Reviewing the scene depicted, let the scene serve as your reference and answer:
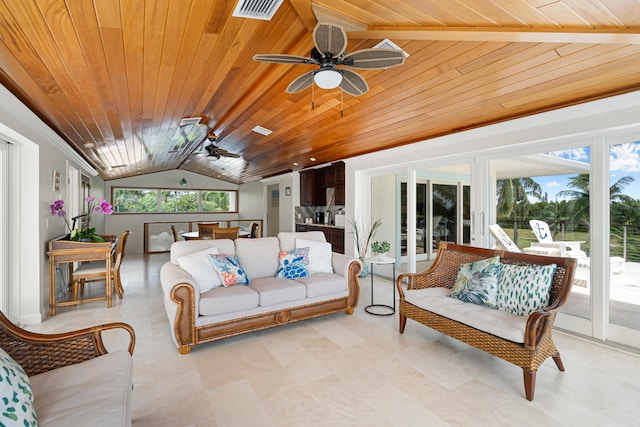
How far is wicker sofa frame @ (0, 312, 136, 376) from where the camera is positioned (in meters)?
1.55

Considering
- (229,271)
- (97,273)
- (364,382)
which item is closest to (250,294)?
(229,271)

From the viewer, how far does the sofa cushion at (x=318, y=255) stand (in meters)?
3.80

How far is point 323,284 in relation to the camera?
3.47 meters

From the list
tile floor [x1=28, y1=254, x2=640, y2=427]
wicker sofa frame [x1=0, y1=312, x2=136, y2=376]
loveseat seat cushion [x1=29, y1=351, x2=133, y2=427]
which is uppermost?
wicker sofa frame [x1=0, y1=312, x2=136, y2=376]

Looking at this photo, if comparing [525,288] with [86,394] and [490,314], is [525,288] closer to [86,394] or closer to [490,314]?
[490,314]

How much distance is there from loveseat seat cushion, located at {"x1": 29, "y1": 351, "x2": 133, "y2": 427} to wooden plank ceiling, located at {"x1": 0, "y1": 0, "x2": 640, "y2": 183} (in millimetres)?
1782

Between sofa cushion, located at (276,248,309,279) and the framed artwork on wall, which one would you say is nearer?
sofa cushion, located at (276,248,309,279)

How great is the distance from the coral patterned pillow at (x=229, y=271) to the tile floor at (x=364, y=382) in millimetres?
557

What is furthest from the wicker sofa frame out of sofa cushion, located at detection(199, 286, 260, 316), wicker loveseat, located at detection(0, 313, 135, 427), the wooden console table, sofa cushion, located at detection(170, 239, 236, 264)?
the wooden console table

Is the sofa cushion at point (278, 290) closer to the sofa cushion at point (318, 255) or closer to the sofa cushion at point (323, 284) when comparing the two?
the sofa cushion at point (323, 284)

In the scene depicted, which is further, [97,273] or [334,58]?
[97,273]

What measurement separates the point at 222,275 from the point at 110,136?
292cm

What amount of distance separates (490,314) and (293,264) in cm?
206

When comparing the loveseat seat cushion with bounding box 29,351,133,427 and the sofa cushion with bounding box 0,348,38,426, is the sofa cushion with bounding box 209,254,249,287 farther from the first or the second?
the sofa cushion with bounding box 0,348,38,426
